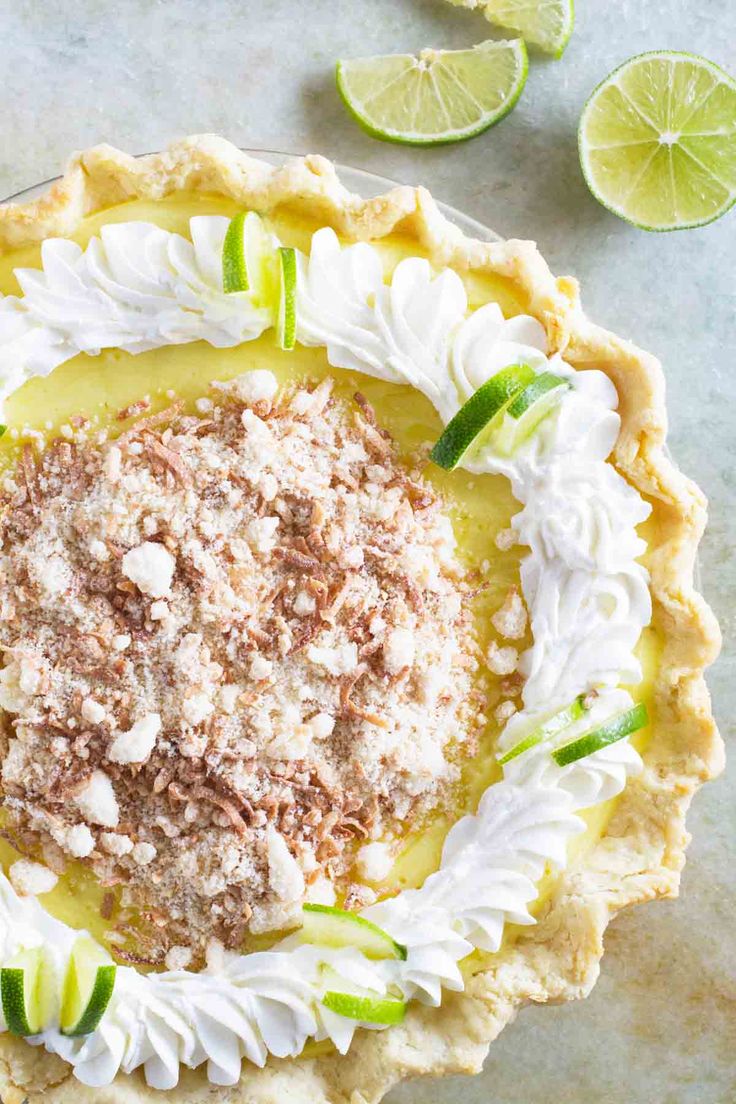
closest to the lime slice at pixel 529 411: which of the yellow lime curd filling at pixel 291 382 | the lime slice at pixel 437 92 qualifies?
the yellow lime curd filling at pixel 291 382

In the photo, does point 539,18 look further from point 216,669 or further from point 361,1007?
point 361,1007

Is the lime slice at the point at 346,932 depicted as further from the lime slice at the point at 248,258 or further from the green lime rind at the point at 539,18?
the green lime rind at the point at 539,18

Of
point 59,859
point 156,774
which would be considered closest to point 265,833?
point 156,774

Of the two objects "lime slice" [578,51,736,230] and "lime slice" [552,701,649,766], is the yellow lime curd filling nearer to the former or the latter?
"lime slice" [552,701,649,766]

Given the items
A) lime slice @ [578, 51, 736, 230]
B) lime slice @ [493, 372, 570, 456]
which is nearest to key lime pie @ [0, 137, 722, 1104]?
lime slice @ [493, 372, 570, 456]

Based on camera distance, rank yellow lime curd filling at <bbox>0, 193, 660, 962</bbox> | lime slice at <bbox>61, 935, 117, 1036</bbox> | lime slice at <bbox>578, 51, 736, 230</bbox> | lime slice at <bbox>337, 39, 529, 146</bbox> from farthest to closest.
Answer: lime slice at <bbox>337, 39, 529, 146</bbox> → lime slice at <bbox>578, 51, 736, 230</bbox> → yellow lime curd filling at <bbox>0, 193, 660, 962</bbox> → lime slice at <bbox>61, 935, 117, 1036</bbox>

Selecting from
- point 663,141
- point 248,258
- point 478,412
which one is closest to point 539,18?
point 663,141

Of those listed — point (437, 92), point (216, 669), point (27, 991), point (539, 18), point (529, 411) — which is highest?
point (539, 18)
